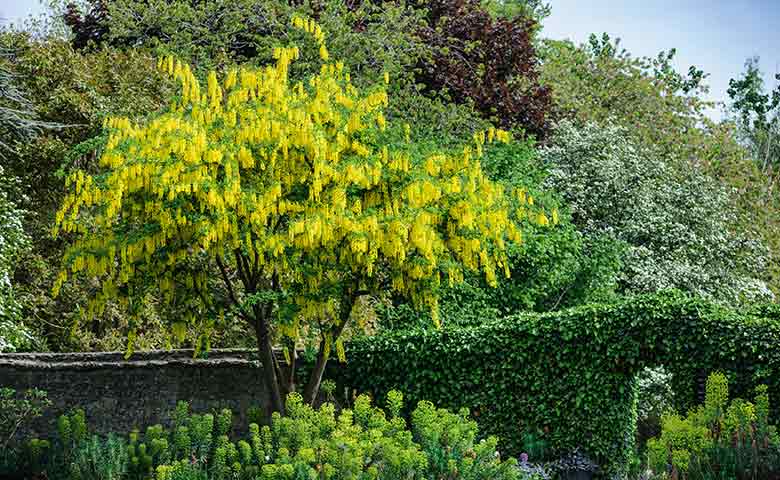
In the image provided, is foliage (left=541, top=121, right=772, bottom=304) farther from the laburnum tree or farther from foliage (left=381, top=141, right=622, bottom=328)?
the laburnum tree

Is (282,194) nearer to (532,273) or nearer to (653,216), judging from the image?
(532,273)

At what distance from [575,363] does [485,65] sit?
10196mm

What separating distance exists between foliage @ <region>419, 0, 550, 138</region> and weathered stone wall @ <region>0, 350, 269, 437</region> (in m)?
8.06

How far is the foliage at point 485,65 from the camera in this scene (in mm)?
19359

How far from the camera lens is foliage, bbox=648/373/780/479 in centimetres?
646

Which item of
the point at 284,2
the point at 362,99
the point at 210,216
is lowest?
the point at 210,216

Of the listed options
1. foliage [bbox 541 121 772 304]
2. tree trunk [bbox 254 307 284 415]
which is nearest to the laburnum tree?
tree trunk [bbox 254 307 284 415]

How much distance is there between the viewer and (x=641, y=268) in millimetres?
16609

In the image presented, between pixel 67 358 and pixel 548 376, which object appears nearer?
pixel 548 376

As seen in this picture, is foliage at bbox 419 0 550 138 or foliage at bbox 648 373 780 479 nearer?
foliage at bbox 648 373 780 479

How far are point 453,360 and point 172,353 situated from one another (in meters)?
3.50

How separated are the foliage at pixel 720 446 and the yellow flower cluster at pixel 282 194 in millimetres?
3301

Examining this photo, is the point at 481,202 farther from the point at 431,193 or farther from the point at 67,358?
the point at 67,358

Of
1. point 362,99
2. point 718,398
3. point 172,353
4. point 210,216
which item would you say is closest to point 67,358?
point 172,353
